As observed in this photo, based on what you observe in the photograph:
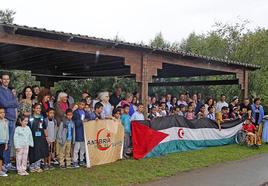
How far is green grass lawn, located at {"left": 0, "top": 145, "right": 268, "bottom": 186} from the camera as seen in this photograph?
759 centimetres

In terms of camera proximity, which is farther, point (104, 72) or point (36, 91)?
point (104, 72)

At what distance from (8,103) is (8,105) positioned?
0.05m

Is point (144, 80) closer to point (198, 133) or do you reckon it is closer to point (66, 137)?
point (198, 133)

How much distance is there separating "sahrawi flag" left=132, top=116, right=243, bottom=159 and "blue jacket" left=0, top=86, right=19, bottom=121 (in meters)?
3.67

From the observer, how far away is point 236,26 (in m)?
31.5

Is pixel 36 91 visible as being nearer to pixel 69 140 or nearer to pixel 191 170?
pixel 69 140

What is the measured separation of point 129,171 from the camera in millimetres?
8758

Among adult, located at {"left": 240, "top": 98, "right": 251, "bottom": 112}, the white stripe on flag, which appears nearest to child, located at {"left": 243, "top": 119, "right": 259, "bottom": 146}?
the white stripe on flag

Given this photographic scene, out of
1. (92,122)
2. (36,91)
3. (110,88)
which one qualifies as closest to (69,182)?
(92,122)

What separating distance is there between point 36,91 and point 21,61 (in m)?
4.64

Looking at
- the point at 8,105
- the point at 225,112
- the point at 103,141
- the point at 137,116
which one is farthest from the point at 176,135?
the point at 8,105

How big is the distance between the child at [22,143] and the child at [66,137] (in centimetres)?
89

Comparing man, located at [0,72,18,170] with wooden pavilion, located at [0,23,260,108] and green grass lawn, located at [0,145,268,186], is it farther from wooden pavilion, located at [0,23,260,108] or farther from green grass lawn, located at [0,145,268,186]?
wooden pavilion, located at [0,23,260,108]

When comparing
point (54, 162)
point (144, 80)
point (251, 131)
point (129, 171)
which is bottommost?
point (129, 171)
